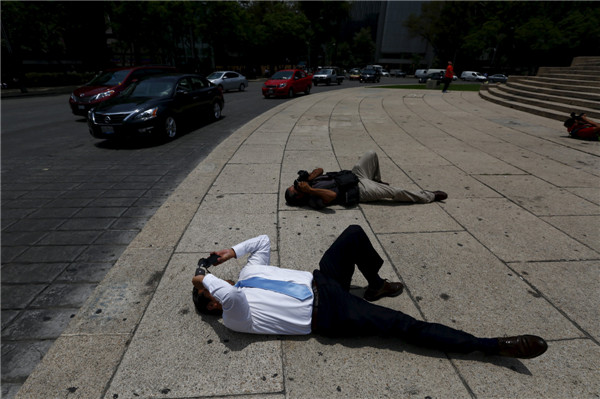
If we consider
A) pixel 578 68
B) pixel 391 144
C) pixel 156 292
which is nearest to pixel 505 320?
pixel 156 292

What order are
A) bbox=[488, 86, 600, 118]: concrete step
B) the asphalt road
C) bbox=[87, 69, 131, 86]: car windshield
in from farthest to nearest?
1. bbox=[87, 69, 131, 86]: car windshield
2. bbox=[488, 86, 600, 118]: concrete step
3. the asphalt road

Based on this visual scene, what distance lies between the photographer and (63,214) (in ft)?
14.8

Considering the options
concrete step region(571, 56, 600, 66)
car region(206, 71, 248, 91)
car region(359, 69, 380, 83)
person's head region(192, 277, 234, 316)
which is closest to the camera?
person's head region(192, 277, 234, 316)

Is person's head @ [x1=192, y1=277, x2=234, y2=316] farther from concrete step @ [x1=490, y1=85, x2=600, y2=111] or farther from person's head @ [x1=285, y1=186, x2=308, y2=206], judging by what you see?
concrete step @ [x1=490, y1=85, x2=600, y2=111]

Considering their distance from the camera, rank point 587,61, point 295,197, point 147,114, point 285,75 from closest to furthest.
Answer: point 295,197
point 147,114
point 587,61
point 285,75

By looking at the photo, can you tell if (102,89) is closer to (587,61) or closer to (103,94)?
(103,94)

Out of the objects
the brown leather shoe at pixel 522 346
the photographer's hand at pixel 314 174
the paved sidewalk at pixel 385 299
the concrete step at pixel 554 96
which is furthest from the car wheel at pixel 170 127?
the concrete step at pixel 554 96

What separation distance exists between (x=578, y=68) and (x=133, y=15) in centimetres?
3523

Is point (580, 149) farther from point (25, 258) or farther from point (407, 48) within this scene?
point (407, 48)

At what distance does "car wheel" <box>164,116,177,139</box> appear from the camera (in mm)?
8516

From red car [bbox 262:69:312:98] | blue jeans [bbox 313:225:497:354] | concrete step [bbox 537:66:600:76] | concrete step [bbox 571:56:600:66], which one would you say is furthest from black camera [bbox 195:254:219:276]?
concrete step [bbox 571:56:600:66]

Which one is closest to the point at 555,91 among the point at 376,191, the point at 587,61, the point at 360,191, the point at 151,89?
the point at 587,61

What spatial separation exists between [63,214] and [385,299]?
4.42 m

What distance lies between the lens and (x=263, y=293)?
232 cm
